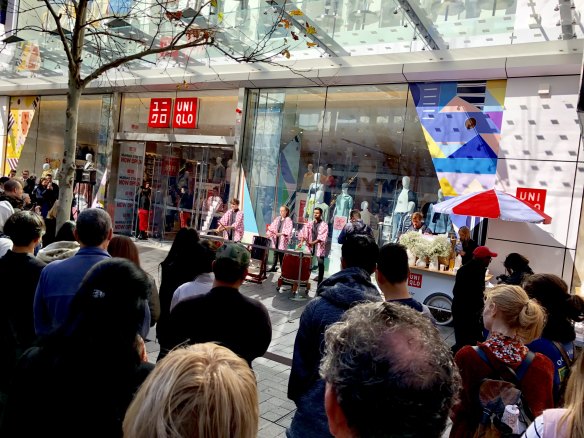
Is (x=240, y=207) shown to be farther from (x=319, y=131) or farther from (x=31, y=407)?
(x=31, y=407)

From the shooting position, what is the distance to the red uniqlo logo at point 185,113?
14.5 m

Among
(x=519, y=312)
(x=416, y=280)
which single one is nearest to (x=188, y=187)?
(x=416, y=280)

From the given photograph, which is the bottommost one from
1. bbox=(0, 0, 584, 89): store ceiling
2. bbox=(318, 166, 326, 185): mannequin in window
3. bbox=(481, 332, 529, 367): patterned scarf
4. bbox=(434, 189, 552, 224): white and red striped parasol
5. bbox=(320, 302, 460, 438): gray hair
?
bbox=(481, 332, 529, 367): patterned scarf

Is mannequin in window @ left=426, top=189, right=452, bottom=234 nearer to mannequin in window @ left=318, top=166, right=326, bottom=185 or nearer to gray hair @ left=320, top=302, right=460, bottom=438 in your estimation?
mannequin in window @ left=318, top=166, right=326, bottom=185

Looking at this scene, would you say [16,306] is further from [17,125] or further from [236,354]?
[17,125]

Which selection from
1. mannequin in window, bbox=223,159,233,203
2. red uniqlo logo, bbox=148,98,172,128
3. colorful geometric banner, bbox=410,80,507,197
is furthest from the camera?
red uniqlo logo, bbox=148,98,172,128

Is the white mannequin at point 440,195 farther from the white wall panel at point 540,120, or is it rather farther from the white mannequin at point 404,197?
the white wall panel at point 540,120

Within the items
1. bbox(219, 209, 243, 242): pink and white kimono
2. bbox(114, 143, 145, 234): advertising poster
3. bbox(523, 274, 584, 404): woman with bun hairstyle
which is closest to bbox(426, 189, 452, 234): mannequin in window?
bbox(219, 209, 243, 242): pink and white kimono

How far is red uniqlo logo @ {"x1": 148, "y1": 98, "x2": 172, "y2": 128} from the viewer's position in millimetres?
15023

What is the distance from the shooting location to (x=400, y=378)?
104 centimetres

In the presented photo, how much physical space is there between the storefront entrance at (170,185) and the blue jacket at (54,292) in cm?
1090

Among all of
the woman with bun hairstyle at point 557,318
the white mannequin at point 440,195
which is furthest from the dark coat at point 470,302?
the white mannequin at point 440,195

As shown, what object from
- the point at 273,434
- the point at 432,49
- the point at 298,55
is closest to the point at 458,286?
the point at 273,434

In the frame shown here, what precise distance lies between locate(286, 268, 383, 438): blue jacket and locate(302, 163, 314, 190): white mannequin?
988 centimetres
